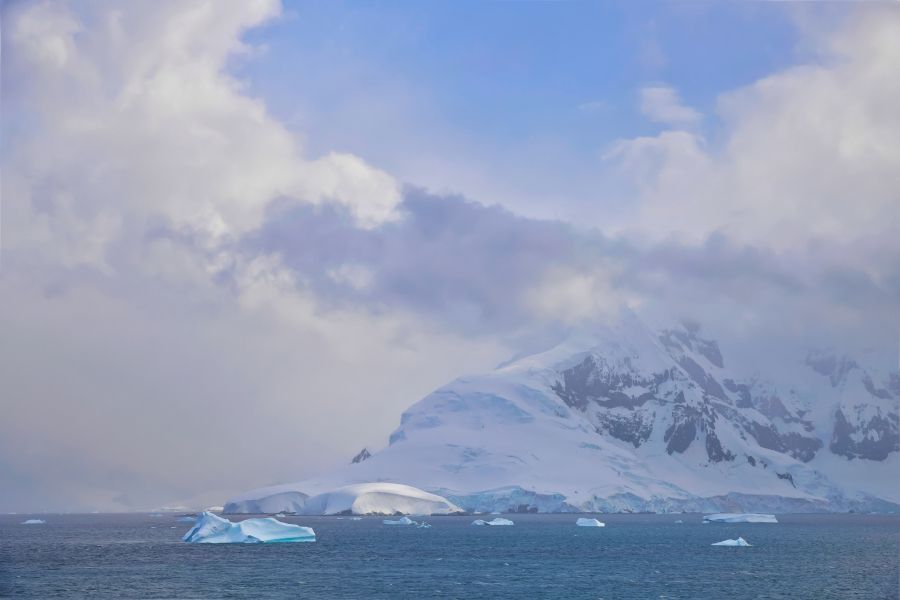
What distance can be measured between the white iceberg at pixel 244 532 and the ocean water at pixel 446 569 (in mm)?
1218

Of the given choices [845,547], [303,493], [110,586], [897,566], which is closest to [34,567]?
[110,586]

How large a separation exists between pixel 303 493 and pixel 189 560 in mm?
118314

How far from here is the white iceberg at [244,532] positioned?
101m

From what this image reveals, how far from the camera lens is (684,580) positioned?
236ft

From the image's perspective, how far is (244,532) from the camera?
99125 mm

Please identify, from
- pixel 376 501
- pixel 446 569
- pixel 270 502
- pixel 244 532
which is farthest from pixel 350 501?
pixel 446 569

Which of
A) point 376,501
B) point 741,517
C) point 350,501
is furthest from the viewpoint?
point 376,501

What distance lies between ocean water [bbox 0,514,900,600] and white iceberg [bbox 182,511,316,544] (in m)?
1.22

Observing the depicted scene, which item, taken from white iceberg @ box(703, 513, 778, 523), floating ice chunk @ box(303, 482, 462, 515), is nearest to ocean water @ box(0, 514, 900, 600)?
white iceberg @ box(703, 513, 778, 523)

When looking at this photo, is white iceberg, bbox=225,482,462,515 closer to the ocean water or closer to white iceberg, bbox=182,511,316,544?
Result: the ocean water

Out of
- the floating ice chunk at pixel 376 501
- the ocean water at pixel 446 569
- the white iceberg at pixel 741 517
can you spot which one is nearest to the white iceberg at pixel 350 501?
the floating ice chunk at pixel 376 501

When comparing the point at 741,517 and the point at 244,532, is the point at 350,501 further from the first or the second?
the point at 244,532

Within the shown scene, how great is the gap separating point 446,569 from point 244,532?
28176 mm

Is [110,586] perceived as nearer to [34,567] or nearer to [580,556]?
[34,567]
